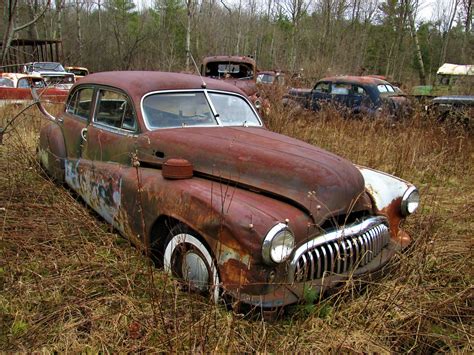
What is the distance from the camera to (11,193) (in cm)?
422

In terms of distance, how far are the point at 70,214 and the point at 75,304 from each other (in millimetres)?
1359

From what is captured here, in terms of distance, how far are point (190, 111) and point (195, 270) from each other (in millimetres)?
1607

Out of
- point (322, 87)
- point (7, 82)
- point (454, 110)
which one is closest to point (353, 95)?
point (322, 87)

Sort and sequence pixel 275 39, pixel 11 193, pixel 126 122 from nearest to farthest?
pixel 126 122 → pixel 11 193 → pixel 275 39

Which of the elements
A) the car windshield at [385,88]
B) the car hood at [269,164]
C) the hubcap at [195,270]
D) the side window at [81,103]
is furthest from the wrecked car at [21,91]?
the car windshield at [385,88]

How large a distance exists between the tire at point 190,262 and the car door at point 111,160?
1.77ft

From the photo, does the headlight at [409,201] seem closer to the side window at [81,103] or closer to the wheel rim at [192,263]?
the wheel rim at [192,263]

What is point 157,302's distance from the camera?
2391 millimetres

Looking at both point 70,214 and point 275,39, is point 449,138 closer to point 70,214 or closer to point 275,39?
point 70,214

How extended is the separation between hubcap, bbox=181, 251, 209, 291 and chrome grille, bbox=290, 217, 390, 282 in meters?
0.59

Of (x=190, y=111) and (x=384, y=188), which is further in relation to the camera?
(x=190, y=111)

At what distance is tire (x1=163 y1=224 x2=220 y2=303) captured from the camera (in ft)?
8.66

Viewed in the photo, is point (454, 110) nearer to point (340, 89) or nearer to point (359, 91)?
point (359, 91)

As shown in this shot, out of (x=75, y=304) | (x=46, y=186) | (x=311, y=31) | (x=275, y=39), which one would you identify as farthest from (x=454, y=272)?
(x=275, y=39)
